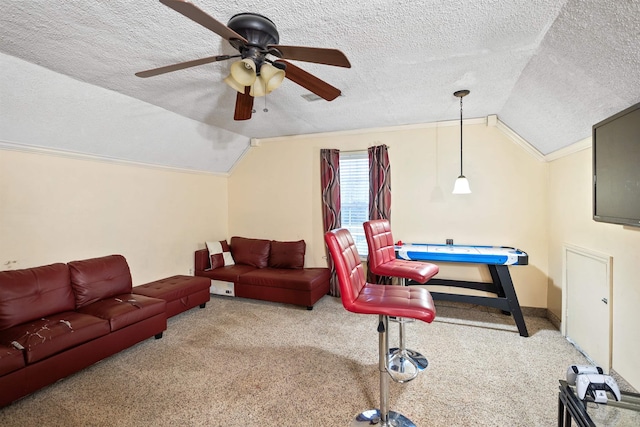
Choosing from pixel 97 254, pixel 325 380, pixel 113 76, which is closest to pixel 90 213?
pixel 97 254

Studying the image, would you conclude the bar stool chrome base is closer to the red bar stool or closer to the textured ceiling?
the red bar stool

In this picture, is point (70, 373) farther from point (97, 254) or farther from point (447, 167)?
point (447, 167)

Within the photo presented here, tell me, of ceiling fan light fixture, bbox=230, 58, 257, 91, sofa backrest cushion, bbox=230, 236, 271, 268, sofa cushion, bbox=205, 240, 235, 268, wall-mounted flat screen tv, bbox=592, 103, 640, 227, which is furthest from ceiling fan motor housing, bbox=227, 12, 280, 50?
sofa cushion, bbox=205, 240, 235, 268

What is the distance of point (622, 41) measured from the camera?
58.3 inches

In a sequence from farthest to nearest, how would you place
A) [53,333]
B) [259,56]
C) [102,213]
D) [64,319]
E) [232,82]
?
1. [102,213]
2. [64,319]
3. [53,333]
4. [232,82]
5. [259,56]

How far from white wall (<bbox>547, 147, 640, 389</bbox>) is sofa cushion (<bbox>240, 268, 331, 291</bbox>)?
9.02 feet

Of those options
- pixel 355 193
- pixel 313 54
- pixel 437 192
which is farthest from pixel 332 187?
pixel 313 54

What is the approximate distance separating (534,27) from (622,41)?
0.45 m

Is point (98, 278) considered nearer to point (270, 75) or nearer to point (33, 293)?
point (33, 293)

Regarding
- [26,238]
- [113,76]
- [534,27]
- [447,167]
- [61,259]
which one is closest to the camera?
[534,27]

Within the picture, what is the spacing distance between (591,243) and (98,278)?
15.3ft

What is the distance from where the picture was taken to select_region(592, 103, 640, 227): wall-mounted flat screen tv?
5.57 ft

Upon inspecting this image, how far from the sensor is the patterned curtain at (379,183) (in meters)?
4.03

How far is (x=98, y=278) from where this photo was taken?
2.93 m
